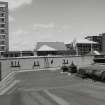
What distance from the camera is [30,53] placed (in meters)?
101

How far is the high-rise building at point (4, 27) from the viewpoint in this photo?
8738 cm

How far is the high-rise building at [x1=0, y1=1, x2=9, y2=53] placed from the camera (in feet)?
287

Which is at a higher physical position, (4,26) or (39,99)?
(4,26)

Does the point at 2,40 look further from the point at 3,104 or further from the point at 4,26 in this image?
the point at 3,104

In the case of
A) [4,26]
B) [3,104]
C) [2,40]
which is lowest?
[3,104]

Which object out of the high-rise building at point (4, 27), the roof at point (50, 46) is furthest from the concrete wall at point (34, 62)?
the roof at point (50, 46)

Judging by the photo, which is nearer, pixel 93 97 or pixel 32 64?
pixel 93 97

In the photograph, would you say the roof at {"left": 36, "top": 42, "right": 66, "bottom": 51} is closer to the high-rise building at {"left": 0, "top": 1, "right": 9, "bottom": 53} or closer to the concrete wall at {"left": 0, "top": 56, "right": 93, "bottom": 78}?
the high-rise building at {"left": 0, "top": 1, "right": 9, "bottom": 53}

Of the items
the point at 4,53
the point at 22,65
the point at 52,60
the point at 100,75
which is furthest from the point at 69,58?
the point at 4,53

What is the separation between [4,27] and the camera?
8912 centimetres

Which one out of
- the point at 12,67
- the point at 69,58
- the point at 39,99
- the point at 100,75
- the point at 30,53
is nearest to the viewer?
the point at 39,99

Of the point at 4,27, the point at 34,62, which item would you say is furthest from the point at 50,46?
the point at 34,62

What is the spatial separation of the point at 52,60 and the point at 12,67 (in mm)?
13523

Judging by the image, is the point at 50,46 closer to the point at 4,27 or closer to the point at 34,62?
the point at 4,27
